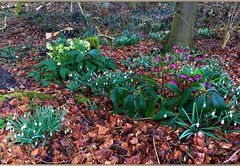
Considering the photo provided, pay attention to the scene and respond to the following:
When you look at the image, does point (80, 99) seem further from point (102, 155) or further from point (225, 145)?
point (225, 145)

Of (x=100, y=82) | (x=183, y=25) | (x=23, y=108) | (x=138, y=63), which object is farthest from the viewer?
(x=183, y=25)

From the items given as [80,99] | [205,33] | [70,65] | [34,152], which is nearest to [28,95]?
[80,99]

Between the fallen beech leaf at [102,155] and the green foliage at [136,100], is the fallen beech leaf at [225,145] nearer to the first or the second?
the green foliage at [136,100]

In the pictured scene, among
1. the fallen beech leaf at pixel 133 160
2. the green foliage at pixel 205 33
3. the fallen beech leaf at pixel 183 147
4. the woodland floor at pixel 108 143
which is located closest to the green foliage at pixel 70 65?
the woodland floor at pixel 108 143

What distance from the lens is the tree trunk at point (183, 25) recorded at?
3404 millimetres

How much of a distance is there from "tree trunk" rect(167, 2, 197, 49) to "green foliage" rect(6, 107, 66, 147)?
222 centimetres

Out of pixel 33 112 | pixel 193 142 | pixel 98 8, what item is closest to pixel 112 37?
pixel 98 8

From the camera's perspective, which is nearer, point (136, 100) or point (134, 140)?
point (134, 140)

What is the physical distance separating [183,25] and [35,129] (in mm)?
2490

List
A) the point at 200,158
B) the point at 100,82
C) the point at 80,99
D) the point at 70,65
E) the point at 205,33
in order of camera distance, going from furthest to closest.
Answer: the point at 205,33
the point at 70,65
the point at 100,82
the point at 80,99
the point at 200,158

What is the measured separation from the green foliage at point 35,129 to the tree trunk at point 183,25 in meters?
2.22

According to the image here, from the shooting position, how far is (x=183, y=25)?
137 inches

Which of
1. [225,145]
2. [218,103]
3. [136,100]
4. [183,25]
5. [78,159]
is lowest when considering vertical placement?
[78,159]

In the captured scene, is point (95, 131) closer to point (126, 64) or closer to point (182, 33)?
point (126, 64)
